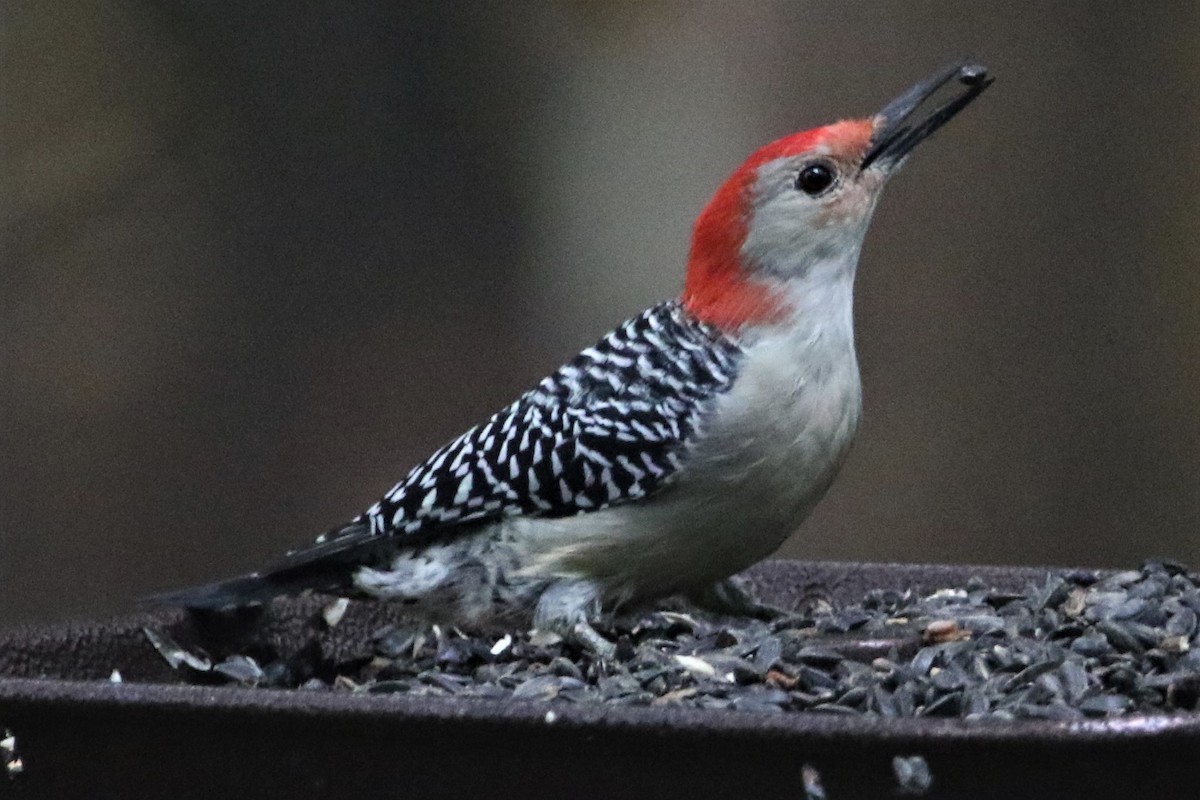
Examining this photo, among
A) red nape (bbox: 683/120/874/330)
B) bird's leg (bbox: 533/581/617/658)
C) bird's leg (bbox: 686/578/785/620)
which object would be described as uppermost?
red nape (bbox: 683/120/874/330)

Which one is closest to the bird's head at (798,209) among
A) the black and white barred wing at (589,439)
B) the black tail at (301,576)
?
the black and white barred wing at (589,439)

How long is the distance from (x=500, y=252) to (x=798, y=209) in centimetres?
239

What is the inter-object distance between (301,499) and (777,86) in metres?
2.13

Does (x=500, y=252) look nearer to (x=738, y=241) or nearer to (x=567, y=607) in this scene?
(x=738, y=241)

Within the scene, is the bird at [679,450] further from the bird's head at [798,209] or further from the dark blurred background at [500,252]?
the dark blurred background at [500,252]

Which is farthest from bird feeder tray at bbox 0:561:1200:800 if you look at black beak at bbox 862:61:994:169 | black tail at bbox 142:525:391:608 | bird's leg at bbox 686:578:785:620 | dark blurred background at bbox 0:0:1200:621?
dark blurred background at bbox 0:0:1200:621

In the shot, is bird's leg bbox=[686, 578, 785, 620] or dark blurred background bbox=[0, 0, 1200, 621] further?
dark blurred background bbox=[0, 0, 1200, 621]

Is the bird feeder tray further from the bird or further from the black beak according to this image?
the black beak

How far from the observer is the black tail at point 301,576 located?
349 cm

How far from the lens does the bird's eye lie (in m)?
3.55

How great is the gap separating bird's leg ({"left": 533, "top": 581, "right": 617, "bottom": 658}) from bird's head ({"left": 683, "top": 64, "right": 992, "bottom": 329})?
60 centimetres

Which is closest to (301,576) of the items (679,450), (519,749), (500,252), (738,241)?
(679,450)

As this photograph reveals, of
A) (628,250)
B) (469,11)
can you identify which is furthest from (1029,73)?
(469,11)

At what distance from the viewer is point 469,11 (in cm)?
583
